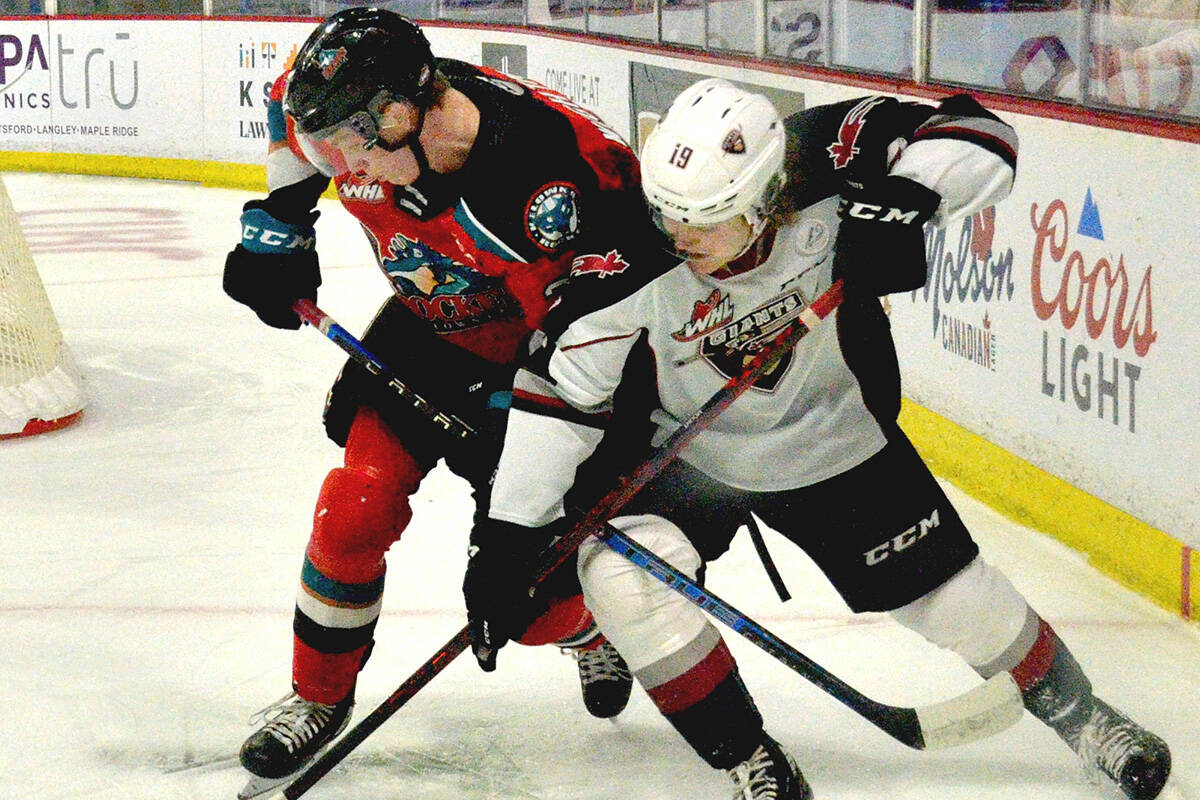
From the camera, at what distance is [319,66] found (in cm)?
193

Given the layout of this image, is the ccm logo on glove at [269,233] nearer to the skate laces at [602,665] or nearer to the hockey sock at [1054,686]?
the skate laces at [602,665]

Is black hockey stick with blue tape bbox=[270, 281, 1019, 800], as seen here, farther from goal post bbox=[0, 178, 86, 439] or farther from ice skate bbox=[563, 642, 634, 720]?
goal post bbox=[0, 178, 86, 439]

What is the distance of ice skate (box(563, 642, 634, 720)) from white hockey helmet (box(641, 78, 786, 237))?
82 cm

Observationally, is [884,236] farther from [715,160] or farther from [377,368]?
[377,368]

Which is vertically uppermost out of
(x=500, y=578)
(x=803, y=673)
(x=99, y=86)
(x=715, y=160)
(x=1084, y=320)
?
(x=99, y=86)

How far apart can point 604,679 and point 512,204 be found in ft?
2.54

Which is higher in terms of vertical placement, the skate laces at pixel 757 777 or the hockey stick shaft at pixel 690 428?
the hockey stick shaft at pixel 690 428

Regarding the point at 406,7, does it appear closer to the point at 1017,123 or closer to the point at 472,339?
the point at 1017,123

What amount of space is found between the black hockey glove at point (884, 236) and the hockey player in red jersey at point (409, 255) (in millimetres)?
223

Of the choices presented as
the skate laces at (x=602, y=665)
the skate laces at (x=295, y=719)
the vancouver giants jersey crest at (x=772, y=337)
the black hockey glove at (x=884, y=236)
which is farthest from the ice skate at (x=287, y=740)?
the black hockey glove at (x=884, y=236)

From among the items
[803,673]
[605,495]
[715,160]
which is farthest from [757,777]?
[715,160]

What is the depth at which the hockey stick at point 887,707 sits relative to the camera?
1919 mm

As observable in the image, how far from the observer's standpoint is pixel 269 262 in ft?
7.56

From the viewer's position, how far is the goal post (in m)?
4.05
